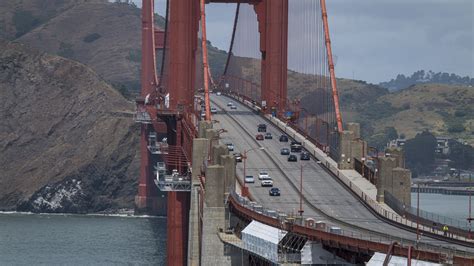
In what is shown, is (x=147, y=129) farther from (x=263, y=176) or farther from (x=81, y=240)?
(x=263, y=176)

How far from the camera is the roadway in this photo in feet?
253

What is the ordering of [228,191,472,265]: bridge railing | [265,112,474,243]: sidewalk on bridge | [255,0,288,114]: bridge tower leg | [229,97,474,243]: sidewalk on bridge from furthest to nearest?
[255,0,288,114]: bridge tower leg < [229,97,474,243]: sidewalk on bridge < [265,112,474,243]: sidewalk on bridge < [228,191,472,265]: bridge railing

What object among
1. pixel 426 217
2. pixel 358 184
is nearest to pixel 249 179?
pixel 358 184

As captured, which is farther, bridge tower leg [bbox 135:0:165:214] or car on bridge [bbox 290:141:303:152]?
bridge tower leg [bbox 135:0:165:214]

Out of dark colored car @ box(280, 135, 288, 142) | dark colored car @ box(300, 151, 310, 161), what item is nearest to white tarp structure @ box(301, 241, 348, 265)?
dark colored car @ box(300, 151, 310, 161)

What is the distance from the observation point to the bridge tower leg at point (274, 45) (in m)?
128

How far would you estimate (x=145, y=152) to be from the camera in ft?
622

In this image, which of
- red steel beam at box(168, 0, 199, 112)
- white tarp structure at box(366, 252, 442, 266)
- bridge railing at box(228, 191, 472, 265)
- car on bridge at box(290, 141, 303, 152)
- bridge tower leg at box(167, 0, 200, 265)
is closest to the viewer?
white tarp structure at box(366, 252, 442, 266)

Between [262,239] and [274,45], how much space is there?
2174 inches

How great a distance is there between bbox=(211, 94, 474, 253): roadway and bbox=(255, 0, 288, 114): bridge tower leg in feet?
10.6

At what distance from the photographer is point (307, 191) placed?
304 ft

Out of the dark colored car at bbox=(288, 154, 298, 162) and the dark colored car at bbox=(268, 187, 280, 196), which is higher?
the dark colored car at bbox=(288, 154, 298, 162)

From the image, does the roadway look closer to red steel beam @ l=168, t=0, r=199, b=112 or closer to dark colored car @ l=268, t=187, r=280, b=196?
dark colored car @ l=268, t=187, r=280, b=196

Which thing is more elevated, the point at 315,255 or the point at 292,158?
the point at 292,158
